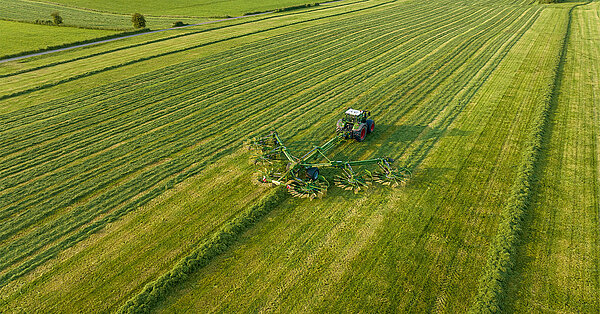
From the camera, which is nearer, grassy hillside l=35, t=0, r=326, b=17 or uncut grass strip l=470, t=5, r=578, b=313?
uncut grass strip l=470, t=5, r=578, b=313

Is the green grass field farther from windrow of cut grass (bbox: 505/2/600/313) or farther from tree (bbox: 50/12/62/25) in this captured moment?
windrow of cut grass (bbox: 505/2/600/313)

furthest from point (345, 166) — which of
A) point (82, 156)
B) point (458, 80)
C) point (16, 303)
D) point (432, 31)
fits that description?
point (432, 31)

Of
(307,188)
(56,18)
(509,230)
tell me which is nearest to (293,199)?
(307,188)

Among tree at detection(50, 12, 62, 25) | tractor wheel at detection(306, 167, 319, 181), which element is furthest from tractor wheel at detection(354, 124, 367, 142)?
tree at detection(50, 12, 62, 25)

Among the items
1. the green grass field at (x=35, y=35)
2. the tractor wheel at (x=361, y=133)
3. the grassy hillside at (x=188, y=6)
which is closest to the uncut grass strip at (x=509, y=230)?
the tractor wheel at (x=361, y=133)

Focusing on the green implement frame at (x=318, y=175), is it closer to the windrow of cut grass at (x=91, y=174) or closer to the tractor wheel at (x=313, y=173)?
the tractor wheel at (x=313, y=173)

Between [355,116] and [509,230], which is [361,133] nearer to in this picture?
[355,116]

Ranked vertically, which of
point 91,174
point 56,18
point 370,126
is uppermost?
point 56,18
